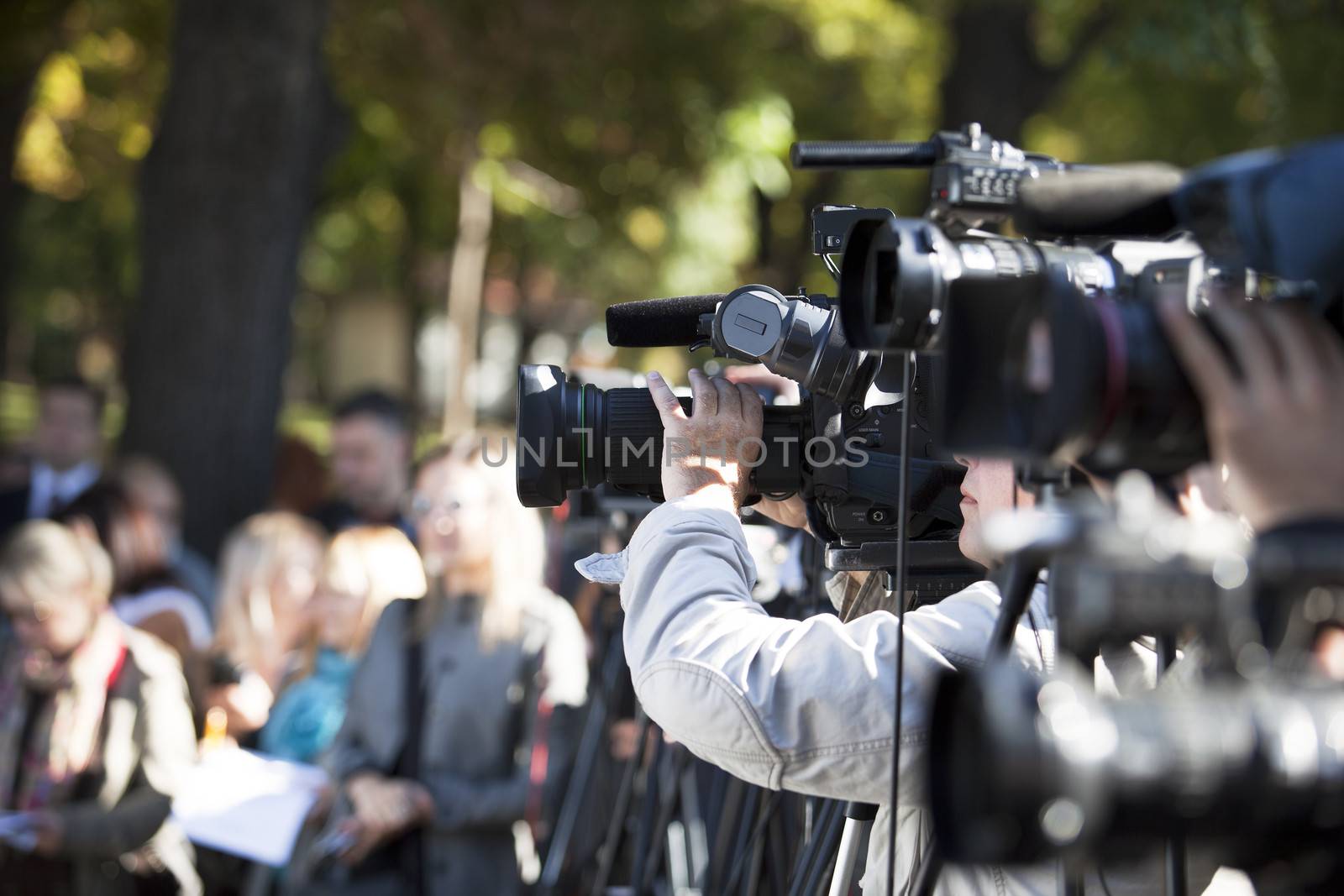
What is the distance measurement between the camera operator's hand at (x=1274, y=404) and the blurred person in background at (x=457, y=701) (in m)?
2.98

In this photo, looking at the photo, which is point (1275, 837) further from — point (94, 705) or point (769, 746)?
point (94, 705)

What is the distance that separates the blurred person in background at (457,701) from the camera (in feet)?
12.8

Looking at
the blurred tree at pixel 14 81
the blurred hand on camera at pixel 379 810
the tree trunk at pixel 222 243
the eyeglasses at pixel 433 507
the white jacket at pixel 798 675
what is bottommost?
the blurred hand on camera at pixel 379 810

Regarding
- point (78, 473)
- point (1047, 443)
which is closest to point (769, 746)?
point (1047, 443)

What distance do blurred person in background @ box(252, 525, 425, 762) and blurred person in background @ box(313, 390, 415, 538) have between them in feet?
3.91

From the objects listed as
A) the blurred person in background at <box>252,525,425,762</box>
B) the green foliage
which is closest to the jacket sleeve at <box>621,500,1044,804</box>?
the blurred person in background at <box>252,525,425,762</box>

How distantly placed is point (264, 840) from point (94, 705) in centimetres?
63

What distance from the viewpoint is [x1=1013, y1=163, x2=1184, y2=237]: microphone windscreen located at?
139 centimetres

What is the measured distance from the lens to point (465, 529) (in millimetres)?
4074

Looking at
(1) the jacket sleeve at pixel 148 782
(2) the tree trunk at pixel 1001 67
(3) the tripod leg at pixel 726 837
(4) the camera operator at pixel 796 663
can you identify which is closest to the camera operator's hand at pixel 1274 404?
(4) the camera operator at pixel 796 663

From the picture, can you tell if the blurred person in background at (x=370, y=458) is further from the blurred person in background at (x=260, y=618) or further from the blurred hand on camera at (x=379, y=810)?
the blurred hand on camera at (x=379, y=810)

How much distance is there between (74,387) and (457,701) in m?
4.12

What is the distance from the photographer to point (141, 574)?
17.2 ft

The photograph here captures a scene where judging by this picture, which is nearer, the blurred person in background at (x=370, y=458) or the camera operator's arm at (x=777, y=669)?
the camera operator's arm at (x=777, y=669)
